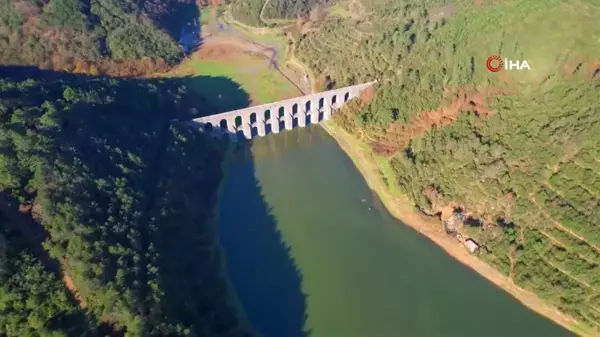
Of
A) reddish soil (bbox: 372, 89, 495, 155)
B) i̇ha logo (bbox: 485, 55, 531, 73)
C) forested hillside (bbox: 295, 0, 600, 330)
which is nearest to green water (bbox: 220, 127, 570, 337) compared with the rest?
forested hillside (bbox: 295, 0, 600, 330)

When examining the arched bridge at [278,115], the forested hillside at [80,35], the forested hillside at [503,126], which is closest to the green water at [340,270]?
the forested hillside at [503,126]

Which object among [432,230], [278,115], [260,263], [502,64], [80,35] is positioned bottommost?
[260,263]

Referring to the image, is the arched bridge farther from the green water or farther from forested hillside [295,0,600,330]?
the green water

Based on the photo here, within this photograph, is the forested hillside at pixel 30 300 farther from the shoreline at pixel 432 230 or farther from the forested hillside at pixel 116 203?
the shoreline at pixel 432 230

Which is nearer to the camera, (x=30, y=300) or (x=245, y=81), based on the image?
(x=30, y=300)

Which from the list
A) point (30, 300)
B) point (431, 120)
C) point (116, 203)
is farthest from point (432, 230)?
point (30, 300)

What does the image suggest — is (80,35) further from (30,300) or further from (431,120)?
(431,120)

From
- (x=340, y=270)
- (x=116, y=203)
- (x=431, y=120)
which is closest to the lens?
(x=116, y=203)

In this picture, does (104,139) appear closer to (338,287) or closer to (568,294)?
(338,287)
